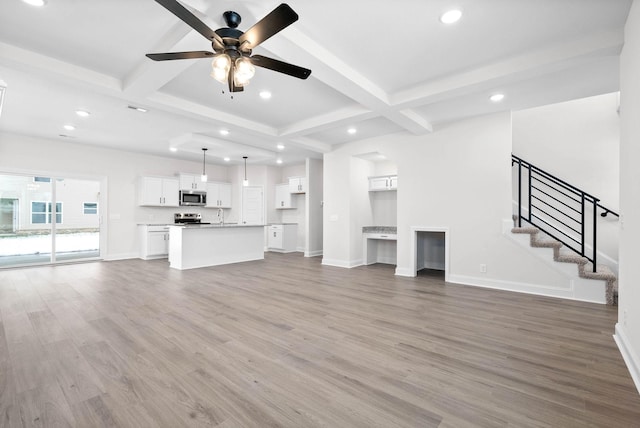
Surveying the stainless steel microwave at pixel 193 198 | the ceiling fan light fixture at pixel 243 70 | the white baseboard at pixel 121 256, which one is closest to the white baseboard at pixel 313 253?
the stainless steel microwave at pixel 193 198

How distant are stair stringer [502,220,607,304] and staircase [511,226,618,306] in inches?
1.2

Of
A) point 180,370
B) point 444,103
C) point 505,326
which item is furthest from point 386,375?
point 444,103

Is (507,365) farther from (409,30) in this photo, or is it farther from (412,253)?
(412,253)

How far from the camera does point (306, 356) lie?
236 cm

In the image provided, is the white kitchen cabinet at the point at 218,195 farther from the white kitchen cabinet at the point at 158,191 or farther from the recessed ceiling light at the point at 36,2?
the recessed ceiling light at the point at 36,2

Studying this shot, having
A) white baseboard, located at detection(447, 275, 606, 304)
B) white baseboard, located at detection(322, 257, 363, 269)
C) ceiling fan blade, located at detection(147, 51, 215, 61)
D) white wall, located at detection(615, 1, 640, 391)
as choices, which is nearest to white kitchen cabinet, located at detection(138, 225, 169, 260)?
white baseboard, located at detection(322, 257, 363, 269)

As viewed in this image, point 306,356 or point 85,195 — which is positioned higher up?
point 85,195

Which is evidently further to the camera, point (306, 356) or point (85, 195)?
point (85, 195)

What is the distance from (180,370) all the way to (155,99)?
3592 millimetres

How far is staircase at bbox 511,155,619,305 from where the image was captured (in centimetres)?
393

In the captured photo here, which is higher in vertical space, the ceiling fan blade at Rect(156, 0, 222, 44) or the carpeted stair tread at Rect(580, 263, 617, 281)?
the ceiling fan blade at Rect(156, 0, 222, 44)

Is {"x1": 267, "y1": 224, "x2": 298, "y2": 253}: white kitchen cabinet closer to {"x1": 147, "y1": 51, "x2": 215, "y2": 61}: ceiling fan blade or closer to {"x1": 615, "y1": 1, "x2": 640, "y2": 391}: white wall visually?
{"x1": 147, "y1": 51, "x2": 215, "y2": 61}: ceiling fan blade

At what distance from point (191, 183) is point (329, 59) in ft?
23.0

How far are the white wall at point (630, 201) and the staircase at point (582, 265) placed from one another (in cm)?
152
